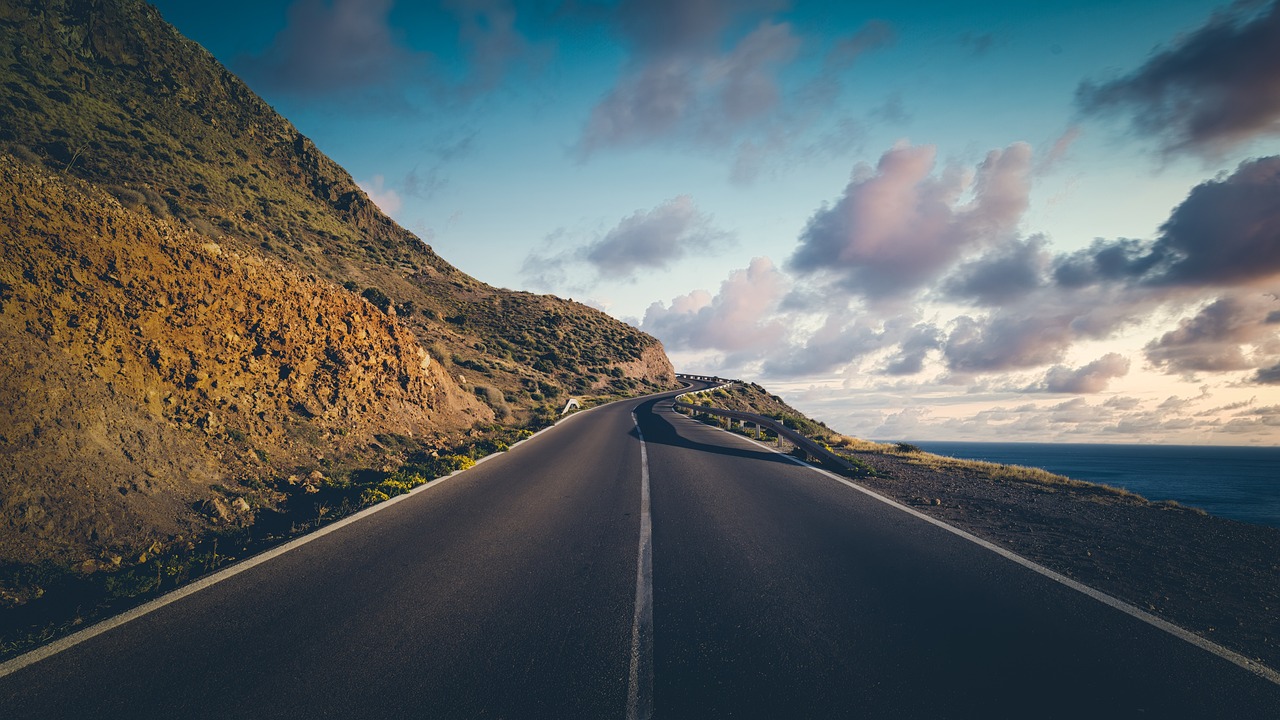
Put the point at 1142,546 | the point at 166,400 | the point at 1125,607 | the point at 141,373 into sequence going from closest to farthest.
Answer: the point at 1125,607 < the point at 1142,546 < the point at 141,373 < the point at 166,400

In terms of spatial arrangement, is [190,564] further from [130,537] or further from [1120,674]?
[1120,674]

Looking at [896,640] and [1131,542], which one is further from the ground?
[1131,542]

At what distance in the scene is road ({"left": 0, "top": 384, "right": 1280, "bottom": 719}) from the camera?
2.88 metres

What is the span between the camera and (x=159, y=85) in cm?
4219

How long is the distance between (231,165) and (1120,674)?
56.6 meters

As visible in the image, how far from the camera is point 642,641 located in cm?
357

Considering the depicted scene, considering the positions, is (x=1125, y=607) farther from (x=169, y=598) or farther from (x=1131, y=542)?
(x=169, y=598)

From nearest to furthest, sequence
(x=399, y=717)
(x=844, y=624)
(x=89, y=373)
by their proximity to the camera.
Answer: (x=399, y=717) → (x=844, y=624) → (x=89, y=373)

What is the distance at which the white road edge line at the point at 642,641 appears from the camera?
281cm

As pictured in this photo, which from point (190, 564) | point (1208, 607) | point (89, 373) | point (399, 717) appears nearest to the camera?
point (399, 717)

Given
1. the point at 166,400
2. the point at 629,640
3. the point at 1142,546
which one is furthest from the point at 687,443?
the point at 166,400

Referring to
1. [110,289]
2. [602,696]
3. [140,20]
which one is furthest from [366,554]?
[140,20]

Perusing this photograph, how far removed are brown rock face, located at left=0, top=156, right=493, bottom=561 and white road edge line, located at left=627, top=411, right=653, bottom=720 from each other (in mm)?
6195

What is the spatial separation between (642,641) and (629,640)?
4.0 inches
